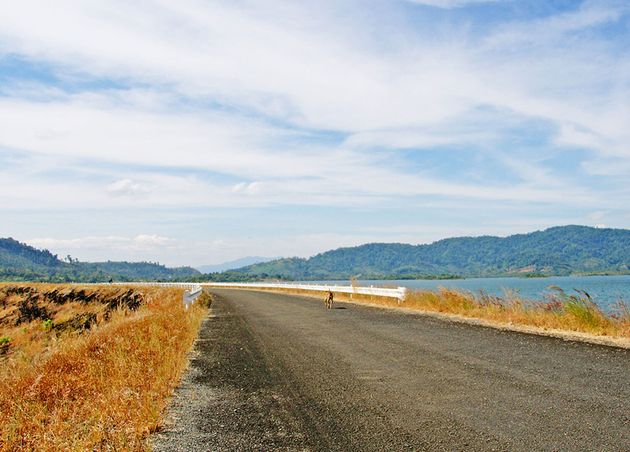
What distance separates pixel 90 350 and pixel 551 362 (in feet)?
32.7

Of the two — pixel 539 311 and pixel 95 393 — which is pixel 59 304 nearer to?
pixel 539 311

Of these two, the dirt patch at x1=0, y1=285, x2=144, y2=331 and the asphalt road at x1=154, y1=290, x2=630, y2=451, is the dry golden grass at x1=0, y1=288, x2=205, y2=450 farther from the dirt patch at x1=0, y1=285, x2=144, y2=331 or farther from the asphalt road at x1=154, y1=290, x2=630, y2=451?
the dirt patch at x1=0, y1=285, x2=144, y2=331

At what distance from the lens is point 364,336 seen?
13977 mm

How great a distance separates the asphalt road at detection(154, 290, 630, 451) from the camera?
5.62m

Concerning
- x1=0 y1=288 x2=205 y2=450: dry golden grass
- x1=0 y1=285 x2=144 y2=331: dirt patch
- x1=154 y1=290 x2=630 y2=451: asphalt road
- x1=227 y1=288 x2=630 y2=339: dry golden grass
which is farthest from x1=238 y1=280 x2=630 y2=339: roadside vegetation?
x1=0 y1=285 x2=144 y2=331: dirt patch

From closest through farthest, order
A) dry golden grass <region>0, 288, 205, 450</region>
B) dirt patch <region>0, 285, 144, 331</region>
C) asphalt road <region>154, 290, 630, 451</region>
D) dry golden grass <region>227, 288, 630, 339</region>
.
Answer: asphalt road <region>154, 290, 630, 451</region>, dry golden grass <region>0, 288, 205, 450</region>, dry golden grass <region>227, 288, 630, 339</region>, dirt patch <region>0, 285, 144, 331</region>

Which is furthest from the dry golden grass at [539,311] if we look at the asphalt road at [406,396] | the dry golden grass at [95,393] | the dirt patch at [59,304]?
the dirt patch at [59,304]

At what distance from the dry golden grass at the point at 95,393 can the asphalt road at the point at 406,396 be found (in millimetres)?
431

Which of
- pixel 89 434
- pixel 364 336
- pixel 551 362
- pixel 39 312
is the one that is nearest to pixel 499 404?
pixel 551 362

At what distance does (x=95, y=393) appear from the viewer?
828 cm

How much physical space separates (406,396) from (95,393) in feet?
16.1

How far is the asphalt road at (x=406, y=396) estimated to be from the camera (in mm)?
5625

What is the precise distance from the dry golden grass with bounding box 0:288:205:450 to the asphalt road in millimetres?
431

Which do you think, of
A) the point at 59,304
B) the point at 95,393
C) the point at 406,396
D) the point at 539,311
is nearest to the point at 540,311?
→ the point at 539,311
